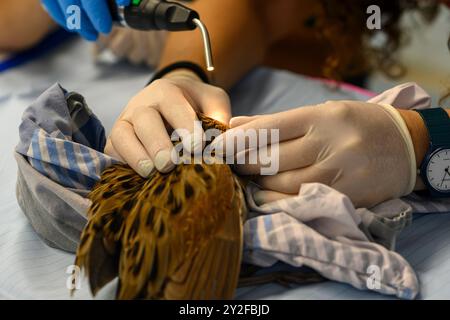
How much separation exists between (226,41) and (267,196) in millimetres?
440

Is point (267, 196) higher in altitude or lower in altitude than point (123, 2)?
lower

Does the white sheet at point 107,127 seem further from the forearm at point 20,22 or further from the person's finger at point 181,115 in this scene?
the person's finger at point 181,115

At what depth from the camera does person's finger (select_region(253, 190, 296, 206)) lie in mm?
555

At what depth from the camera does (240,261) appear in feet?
1.60

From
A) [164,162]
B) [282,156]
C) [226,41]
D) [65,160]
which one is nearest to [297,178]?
[282,156]

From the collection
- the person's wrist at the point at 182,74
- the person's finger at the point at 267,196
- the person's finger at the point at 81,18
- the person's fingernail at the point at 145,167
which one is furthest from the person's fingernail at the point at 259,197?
the person's finger at the point at 81,18

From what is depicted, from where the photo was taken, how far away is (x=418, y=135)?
0.60m

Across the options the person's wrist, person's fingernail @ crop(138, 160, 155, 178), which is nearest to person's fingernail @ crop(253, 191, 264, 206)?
person's fingernail @ crop(138, 160, 155, 178)

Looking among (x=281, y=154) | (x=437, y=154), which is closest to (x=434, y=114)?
(x=437, y=154)

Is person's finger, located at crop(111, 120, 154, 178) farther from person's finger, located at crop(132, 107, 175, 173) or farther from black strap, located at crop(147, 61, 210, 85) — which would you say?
black strap, located at crop(147, 61, 210, 85)

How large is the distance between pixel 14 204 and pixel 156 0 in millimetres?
299

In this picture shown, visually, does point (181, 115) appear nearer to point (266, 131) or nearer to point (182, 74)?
point (266, 131)

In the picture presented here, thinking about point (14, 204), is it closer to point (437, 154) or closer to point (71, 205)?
point (71, 205)

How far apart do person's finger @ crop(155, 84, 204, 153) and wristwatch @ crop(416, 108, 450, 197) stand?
236 millimetres
